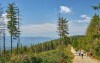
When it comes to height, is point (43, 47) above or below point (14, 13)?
below

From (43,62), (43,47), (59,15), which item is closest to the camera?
(43,62)

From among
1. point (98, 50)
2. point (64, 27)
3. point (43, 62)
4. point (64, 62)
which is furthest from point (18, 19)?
point (43, 62)

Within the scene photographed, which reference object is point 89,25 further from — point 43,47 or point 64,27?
point 43,47

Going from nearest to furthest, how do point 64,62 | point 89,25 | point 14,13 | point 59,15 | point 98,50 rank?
point 64,62
point 98,50
point 14,13
point 89,25
point 59,15

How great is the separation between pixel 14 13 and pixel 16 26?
453 cm

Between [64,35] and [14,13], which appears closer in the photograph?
[14,13]

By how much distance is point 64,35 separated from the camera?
4063 inches

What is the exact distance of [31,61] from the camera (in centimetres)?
2311

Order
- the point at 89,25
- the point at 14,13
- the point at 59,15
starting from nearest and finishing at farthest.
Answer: the point at 14,13
the point at 89,25
the point at 59,15

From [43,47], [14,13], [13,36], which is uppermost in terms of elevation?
[14,13]

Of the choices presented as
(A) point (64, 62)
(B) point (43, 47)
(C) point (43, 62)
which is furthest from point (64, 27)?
(B) point (43, 47)

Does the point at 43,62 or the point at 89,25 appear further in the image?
the point at 89,25

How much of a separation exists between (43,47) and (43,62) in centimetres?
16596

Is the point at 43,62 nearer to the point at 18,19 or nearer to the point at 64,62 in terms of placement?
the point at 64,62
